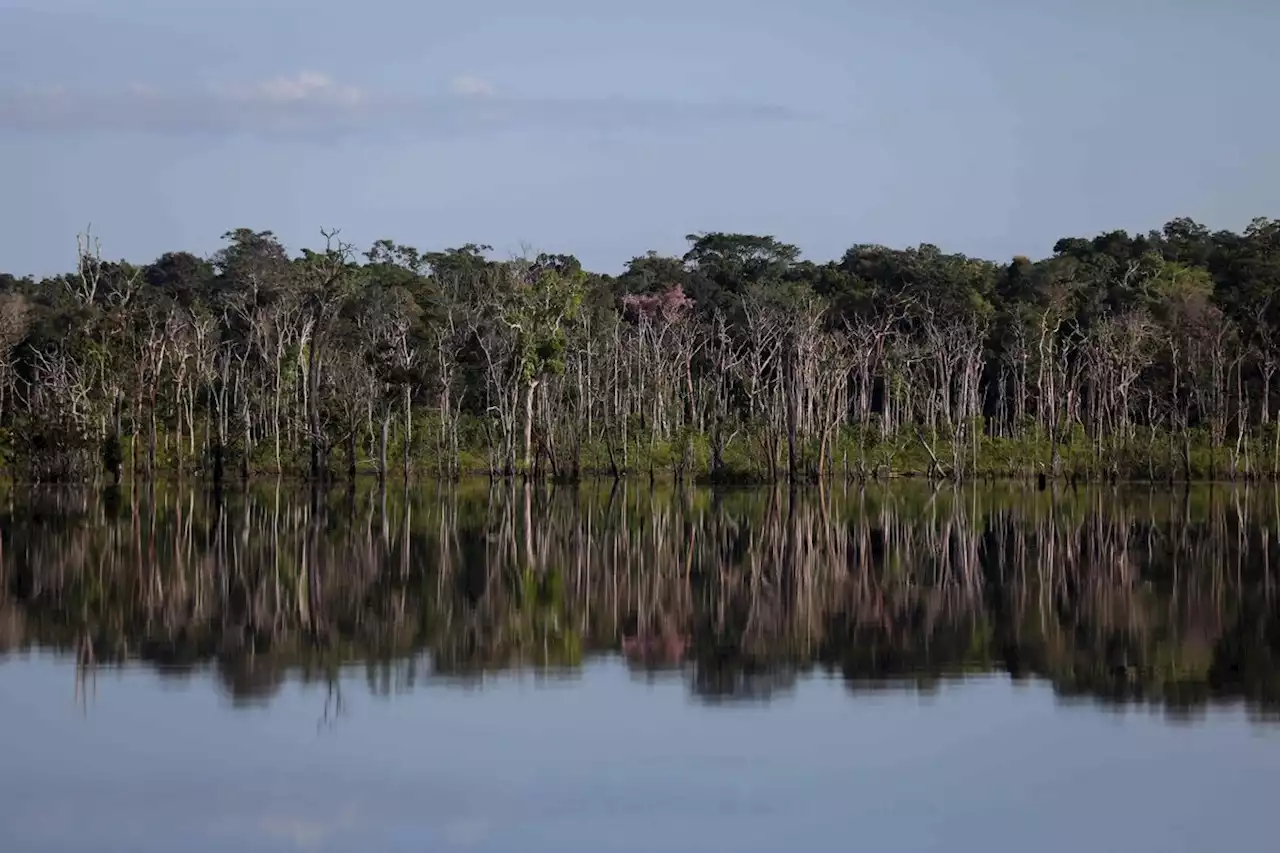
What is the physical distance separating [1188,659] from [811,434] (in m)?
48.7

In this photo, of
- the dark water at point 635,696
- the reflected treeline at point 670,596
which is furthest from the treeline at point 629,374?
the dark water at point 635,696

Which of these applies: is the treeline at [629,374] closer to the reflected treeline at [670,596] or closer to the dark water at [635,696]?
the reflected treeline at [670,596]

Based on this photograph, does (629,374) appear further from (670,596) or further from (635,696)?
(635,696)

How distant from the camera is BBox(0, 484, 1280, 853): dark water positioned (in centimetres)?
1152

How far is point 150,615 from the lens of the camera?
68.2 ft

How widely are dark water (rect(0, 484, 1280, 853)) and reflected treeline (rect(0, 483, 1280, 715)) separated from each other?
9 centimetres

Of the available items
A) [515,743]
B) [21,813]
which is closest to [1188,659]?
[515,743]

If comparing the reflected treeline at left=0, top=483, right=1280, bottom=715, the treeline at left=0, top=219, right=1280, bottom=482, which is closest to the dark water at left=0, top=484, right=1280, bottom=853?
the reflected treeline at left=0, top=483, right=1280, bottom=715

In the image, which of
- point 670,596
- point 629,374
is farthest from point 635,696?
point 629,374

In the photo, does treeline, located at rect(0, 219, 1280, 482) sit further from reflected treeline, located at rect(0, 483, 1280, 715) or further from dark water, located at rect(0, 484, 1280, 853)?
dark water, located at rect(0, 484, 1280, 853)

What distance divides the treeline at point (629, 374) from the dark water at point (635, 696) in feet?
90.3

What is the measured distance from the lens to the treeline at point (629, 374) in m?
57.6

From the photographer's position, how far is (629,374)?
213 feet

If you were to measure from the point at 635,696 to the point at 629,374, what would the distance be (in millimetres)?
49278
